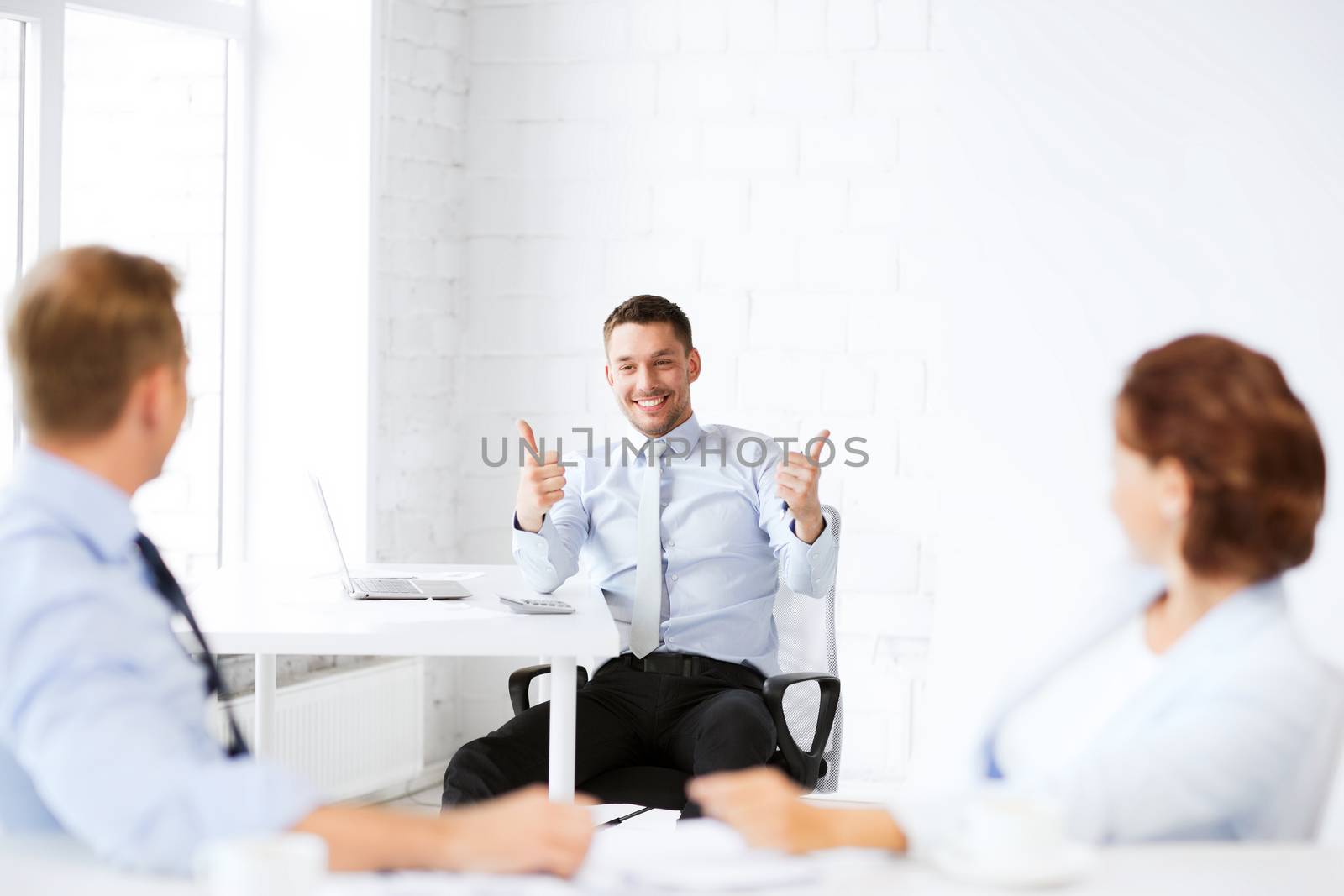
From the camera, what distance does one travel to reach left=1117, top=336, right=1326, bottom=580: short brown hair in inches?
41.5

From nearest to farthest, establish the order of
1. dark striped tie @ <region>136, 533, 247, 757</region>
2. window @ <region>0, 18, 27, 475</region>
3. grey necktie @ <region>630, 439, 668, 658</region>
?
dark striped tie @ <region>136, 533, 247, 757</region>, grey necktie @ <region>630, 439, 668, 658</region>, window @ <region>0, 18, 27, 475</region>

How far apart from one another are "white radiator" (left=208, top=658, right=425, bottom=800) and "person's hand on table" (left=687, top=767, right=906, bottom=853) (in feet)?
7.32

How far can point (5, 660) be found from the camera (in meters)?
0.95

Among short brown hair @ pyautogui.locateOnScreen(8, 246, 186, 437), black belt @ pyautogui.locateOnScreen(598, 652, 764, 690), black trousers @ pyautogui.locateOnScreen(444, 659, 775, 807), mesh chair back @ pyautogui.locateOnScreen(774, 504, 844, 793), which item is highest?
short brown hair @ pyautogui.locateOnScreen(8, 246, 186, 437)

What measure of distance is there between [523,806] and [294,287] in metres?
2.62

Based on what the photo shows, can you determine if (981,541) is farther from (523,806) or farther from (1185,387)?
(523,806)

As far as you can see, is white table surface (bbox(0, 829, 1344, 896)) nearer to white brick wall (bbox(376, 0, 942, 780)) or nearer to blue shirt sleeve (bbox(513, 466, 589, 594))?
blue shirt sleeve (bbox(513, 466, 589, 594))

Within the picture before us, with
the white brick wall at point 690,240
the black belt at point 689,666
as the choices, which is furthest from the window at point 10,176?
the black belt at point 689,666

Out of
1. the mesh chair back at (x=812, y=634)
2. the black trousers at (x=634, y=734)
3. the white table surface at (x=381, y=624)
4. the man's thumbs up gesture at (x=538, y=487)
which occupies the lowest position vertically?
the black trousers at (x=634, y=734)

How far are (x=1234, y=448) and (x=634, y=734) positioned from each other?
1501 millimetres

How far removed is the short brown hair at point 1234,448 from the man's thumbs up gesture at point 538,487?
140 cm

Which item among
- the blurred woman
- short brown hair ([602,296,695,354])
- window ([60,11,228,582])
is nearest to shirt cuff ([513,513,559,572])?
short brown hair ([602,296,695,354])

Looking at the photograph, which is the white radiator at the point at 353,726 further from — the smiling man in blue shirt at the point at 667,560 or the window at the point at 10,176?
the smiling man in blue shirt at the point at 667,560

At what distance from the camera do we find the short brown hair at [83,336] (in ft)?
3.29
